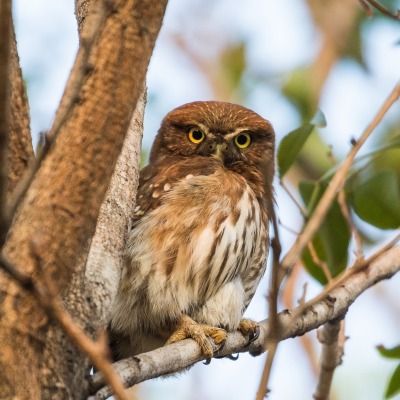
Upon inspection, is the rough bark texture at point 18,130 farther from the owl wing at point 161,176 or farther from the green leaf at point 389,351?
the green leaf at point 389,351

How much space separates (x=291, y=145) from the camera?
140 inches

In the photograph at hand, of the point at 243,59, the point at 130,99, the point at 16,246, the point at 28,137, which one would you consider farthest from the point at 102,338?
the point at 243,59

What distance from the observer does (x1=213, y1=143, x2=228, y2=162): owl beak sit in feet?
Result: 13.7

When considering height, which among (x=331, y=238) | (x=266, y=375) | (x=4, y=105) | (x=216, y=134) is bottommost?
(x=266, y=375)

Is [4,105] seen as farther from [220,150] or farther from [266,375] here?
[220,150]

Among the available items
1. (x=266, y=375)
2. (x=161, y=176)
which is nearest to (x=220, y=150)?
(x=161, y=176)

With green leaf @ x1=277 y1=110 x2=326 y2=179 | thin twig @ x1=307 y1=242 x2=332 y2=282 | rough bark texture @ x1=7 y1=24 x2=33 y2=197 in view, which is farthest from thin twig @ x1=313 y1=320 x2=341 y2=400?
rough bark texture @ x1=7 y1=24 x2=33 y2=197

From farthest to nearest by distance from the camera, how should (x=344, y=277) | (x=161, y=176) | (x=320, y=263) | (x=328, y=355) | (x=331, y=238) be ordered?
(x=161, y=176), (x=331, y=238), (x=320, y=263), (x=328, y=355), (x=344, y=277)

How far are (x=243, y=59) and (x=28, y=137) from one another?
16.4 ft

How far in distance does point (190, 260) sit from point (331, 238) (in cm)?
71

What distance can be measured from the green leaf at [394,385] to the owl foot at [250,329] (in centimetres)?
64

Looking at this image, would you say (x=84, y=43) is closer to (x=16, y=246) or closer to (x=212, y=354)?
(x=16, y=246)

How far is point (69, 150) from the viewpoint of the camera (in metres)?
2.00

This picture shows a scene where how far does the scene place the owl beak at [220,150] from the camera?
13.7 feet
